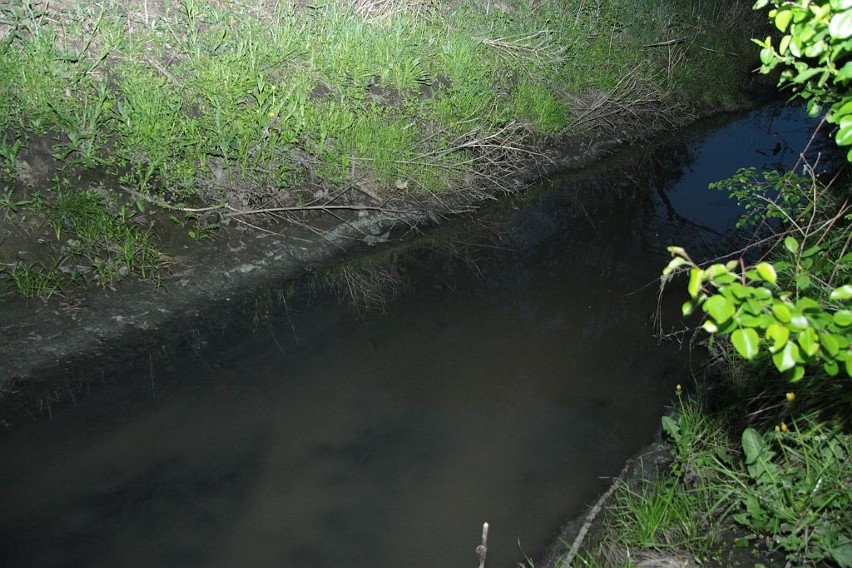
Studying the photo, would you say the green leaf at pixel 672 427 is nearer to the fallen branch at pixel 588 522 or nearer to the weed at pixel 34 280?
the fallen branch at pixel 588 522

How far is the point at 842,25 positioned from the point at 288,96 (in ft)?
16.2

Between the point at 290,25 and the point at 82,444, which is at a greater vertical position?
the point at 290,25

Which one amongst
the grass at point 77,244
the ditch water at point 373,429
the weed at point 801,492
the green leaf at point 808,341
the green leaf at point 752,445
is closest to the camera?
the green leaf at point 808,341

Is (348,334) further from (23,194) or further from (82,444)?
(23,194)

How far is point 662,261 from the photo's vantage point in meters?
6.11

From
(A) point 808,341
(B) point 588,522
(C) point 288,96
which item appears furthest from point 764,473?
(C) point 288,96

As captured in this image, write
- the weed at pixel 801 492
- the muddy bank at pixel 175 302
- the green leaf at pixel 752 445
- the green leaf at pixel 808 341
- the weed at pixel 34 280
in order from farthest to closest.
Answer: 1. the weed at pixel 34 280
2. the muddy bank at pixel 175 302
3. the green leaf at pixel 752 445
4. the weed at pixel 801 492
5. the green leaf at pixel 808 341

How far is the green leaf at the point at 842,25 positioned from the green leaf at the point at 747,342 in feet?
2.28

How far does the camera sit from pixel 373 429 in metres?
3.84

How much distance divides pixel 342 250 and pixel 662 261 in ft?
9.39

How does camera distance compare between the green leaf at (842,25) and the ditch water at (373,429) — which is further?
the ditch water at (373,429)

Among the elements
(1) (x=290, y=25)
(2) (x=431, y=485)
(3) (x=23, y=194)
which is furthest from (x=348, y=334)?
(1) (x=290, y=25)

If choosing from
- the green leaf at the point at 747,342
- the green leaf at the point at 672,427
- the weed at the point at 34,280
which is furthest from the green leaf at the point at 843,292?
the weed at the point at 34,280

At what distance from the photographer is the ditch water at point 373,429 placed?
10.4ft
